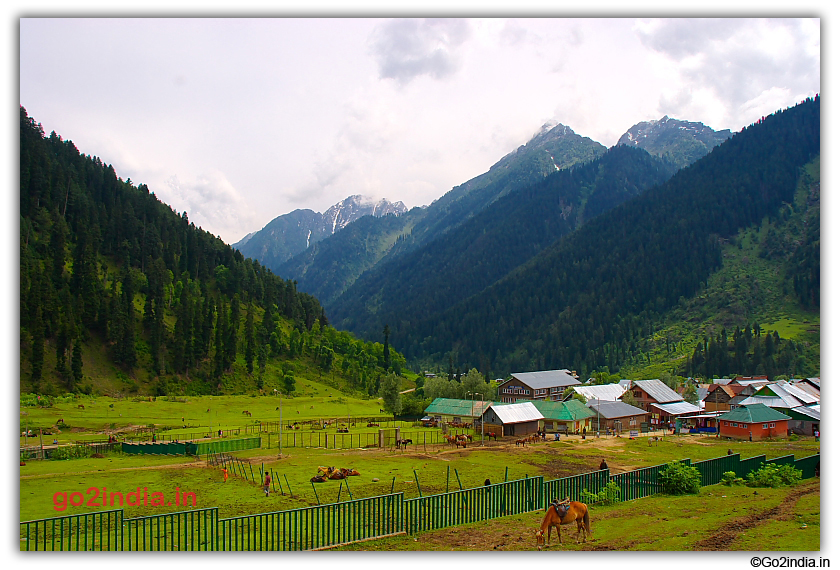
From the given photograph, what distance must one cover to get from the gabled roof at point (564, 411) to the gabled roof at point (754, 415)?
17.3 m

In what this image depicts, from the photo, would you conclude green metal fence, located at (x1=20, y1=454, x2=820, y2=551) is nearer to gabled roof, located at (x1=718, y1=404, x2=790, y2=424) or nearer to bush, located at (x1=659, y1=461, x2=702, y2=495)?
bush, located at (x1=659, y1=461, x2=702, y2=495)

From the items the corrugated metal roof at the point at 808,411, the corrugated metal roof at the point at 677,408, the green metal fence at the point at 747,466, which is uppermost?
the green metal fence at the point at 747,466

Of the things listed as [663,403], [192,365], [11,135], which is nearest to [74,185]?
[192,365]

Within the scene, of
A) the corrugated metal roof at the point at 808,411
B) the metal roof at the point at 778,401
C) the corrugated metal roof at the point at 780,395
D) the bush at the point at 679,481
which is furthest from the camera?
the corrugated metal roof at the point at 780,395

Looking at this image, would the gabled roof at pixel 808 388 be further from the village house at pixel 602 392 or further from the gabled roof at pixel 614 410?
the village house at pixel 602 392

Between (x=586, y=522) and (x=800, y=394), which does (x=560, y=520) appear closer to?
(x=586, y=522)

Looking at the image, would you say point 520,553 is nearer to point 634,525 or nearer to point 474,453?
point 634,525

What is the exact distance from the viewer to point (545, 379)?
114 meters

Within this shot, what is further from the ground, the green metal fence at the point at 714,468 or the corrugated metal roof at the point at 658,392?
the green metal fence at the point at 714,468

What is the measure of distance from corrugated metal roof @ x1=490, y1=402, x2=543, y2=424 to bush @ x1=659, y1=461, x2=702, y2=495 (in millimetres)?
42657

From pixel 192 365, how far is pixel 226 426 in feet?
135

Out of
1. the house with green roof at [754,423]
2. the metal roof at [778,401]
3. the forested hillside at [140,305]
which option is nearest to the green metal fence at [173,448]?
the forested hillside at [140,305]

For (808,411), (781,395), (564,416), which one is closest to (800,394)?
(781,395)

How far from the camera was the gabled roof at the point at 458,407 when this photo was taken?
78.6 meters
